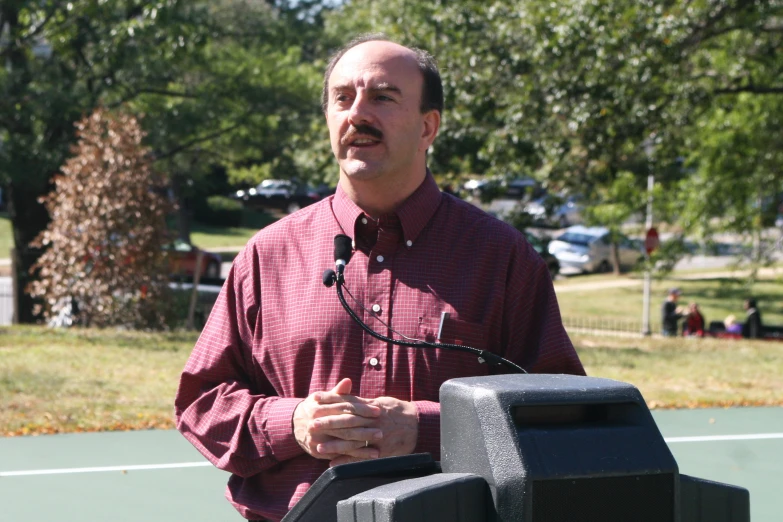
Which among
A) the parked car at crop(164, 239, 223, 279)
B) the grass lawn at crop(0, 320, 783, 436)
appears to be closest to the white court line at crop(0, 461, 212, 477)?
the grass lawn at crop(0, 320, 783, 436)

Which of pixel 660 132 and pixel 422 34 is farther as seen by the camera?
pixel 422 34

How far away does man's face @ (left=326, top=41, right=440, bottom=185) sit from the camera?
2.89m

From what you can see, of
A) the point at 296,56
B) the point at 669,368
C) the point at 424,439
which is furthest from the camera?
the point at 296,56

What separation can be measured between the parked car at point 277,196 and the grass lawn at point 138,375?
37.2 meters

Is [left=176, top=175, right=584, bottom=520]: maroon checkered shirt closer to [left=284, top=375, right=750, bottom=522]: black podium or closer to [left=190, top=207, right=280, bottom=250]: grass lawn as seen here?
[left=284, top=375, right=750, bottom=522]: black podium

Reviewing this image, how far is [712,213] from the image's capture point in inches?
1044

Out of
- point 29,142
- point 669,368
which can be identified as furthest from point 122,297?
point 669,368

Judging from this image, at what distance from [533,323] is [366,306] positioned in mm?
433

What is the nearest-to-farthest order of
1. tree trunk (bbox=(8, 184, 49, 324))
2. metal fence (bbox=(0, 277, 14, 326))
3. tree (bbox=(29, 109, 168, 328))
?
tree (bbox=(29, 109, 168, 328)) < tree trunk (bbox=(8, 184, 49, 324)) < metal fence (bbox=(0, 277, 14, 326))

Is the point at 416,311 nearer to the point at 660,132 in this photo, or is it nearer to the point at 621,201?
the point at 660,132

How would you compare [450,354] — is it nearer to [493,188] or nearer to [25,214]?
[493,188]

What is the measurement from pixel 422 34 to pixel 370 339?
62.0ft

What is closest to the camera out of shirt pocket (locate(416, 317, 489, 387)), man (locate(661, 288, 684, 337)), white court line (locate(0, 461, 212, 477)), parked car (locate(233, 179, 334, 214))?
shirt pocket (locate(416, 317, 489, 387))

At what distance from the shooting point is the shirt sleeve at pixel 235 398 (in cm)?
286
